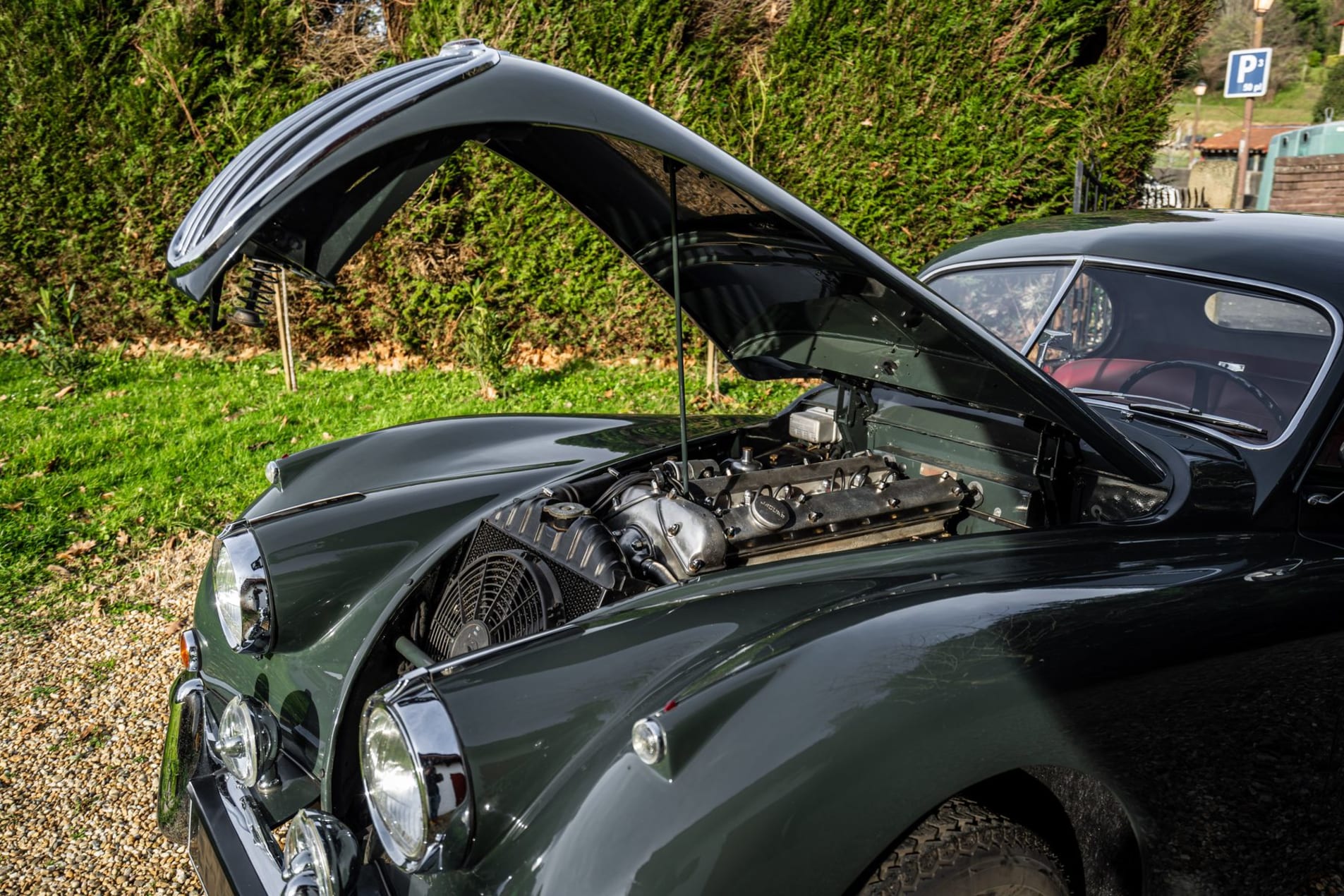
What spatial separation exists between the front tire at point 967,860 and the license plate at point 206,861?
47.5 inches

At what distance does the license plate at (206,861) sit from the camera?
5.82ft

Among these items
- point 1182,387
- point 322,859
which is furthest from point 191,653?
point 1182,387

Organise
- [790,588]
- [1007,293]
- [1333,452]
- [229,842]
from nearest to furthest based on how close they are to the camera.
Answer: [790,588]
[229,842]
[1333,452]
[1007,293]

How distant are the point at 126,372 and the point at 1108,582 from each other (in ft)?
24.2

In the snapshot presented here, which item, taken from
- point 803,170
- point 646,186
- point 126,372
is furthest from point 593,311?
point 646,186

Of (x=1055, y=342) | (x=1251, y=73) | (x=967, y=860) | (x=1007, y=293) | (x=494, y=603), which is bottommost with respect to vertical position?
(x=967, y=860)

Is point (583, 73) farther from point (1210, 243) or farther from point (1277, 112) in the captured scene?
point (1277, 112)

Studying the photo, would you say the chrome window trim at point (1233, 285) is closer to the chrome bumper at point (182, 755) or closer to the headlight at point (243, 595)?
the headlight at point (243, 595)

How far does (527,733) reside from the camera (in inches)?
56.9

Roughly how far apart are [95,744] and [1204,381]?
345cm

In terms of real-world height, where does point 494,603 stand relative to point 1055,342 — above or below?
below

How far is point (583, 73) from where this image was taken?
7340 mm

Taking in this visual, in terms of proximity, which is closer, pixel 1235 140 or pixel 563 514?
pixel 563 514

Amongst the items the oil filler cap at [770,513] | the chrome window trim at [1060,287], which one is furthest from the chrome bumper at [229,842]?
the chrome window trim at [1060,287]
